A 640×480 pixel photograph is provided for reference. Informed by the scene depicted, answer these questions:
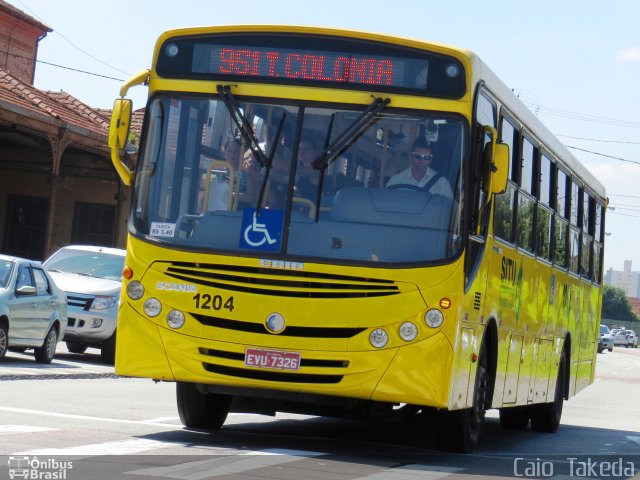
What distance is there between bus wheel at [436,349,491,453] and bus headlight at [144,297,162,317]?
2527mm

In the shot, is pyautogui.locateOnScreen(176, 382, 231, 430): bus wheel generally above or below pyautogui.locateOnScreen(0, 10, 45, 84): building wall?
below

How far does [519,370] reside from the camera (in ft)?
47.2

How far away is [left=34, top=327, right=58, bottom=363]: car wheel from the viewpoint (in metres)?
21.3

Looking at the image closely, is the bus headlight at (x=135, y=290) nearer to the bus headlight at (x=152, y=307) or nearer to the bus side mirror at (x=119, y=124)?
the bus headlight at (x=152, y=307)

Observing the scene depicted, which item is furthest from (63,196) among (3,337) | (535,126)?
(535,126)

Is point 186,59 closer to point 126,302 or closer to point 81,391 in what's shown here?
point 126,302

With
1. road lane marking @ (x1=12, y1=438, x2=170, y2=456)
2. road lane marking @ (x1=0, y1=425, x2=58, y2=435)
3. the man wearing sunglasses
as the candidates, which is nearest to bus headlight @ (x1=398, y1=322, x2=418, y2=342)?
the man wearing sunglasses

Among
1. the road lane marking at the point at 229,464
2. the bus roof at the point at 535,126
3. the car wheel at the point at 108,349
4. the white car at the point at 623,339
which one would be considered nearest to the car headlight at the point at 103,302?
the car wheel at the point at 108,349

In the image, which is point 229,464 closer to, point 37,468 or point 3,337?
point 37,468

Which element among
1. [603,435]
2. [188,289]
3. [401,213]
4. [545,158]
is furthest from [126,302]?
[603,435]

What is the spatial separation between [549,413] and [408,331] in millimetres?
7443

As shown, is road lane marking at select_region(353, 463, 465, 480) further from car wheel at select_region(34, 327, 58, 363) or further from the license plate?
car wheel at select_region(34, 327, 58, 363)

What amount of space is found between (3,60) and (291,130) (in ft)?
130

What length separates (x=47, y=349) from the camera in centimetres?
2144
